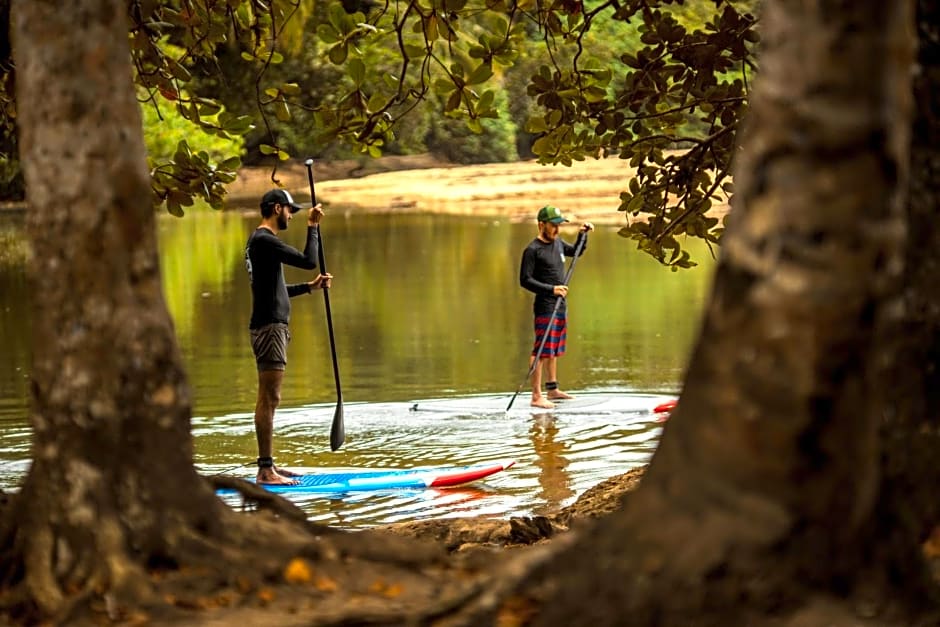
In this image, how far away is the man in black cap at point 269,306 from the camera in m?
9.62

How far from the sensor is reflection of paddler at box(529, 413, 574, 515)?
367 inches

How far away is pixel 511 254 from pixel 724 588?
2627cm

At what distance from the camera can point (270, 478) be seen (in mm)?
9836

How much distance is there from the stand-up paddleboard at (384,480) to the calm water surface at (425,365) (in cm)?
9

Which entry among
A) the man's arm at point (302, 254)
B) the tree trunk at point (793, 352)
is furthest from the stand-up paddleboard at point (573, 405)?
the tree trunk at point (793, 352)

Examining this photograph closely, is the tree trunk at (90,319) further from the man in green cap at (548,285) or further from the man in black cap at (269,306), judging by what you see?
the man in green cap at (548,285)

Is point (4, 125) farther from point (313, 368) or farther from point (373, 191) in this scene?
point (373, 191)

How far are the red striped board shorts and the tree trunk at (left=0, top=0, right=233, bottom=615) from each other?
31.6 feet

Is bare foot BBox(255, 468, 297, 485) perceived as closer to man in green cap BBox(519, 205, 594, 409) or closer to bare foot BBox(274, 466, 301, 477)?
bare foot BBox(274, 466, 301, 477)

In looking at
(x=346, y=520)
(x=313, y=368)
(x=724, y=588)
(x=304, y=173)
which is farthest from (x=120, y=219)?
(x=304, y=173)

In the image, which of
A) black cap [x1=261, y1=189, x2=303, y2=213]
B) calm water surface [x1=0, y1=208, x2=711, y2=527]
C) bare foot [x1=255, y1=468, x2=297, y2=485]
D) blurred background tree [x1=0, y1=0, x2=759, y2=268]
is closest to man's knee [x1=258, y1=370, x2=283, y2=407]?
bare foot [x1=255, y1=468, x2=297, y2=485]

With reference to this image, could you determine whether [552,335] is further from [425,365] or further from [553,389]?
[425,365]

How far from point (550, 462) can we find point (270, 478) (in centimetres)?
186

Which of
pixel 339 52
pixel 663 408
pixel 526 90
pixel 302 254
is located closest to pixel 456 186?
pixel 663 408
